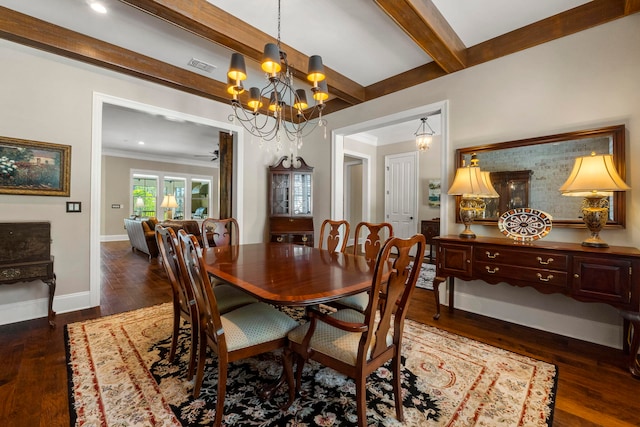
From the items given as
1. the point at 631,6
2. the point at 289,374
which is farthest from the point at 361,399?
the point at 631,6

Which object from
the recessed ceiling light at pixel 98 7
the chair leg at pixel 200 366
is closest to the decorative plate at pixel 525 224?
the chair leg at pixel 200 366

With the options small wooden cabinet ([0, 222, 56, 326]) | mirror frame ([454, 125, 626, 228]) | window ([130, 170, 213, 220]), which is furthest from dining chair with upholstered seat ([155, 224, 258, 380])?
window ([130, 170, 213, 220])

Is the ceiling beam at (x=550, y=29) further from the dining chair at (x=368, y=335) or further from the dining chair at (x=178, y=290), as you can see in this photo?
the dining chair at (x=178, y=290)

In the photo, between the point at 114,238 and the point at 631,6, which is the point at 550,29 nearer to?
the point at 631,6

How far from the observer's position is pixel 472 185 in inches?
104

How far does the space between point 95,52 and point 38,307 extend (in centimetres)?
264

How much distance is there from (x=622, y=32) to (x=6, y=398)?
16.1ft

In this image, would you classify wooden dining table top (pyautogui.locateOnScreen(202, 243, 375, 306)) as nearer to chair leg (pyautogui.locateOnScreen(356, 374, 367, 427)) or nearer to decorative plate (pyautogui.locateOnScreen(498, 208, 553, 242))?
chair leg (pyautogui.locateOnScreen(356, 374, 367, 427))

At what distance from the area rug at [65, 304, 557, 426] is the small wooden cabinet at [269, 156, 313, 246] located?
7.96 ft

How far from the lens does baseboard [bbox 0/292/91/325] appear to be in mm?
2611

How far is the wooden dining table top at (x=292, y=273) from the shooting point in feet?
4.15

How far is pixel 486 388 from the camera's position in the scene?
1678 mm

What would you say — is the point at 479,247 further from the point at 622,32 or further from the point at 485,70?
the point at 622,32

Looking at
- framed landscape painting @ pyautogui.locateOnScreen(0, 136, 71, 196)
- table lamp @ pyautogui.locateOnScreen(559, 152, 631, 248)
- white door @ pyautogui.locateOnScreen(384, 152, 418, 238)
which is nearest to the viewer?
table lamp @ pyautogui.locateOnScreen(559, 152, 631, 248)
